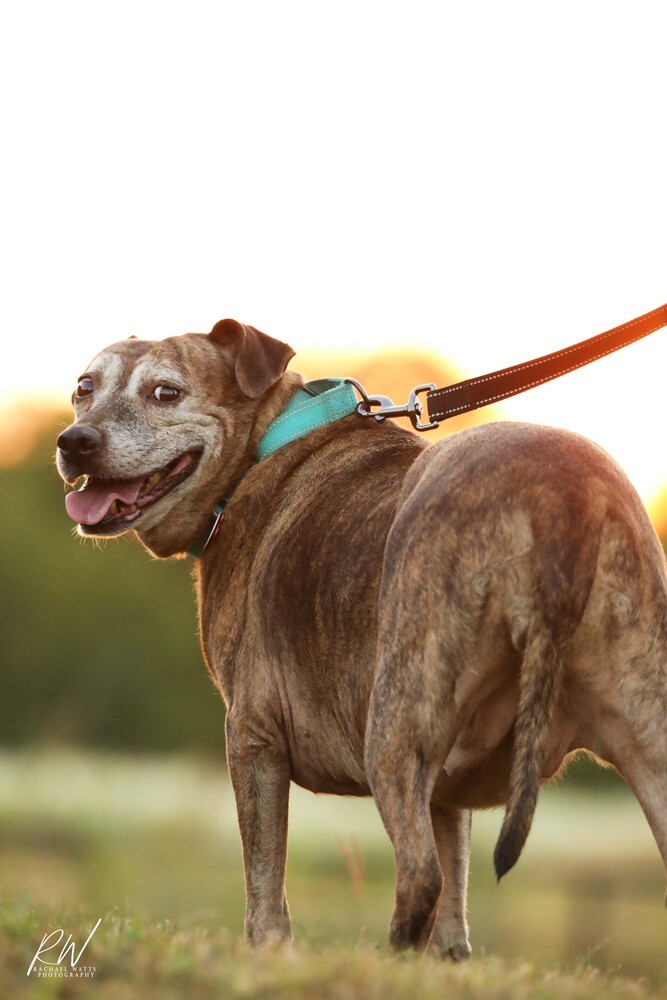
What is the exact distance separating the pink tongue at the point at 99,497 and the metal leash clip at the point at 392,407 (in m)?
1.04

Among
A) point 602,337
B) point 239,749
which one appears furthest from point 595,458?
point 239,749

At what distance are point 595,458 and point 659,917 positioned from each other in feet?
32.5

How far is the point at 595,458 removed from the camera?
4.50 m

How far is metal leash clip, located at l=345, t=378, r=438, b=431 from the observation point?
5.78 meters

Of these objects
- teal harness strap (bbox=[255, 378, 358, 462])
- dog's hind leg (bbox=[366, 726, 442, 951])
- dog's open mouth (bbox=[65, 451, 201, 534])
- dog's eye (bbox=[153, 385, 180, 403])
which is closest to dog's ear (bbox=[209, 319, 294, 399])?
teal harness strap (bbox=[255, 378, 358, 462])

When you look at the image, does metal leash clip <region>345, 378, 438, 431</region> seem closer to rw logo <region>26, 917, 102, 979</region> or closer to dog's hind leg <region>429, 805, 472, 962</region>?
dog's hind leg <region>429, 805, 472, 962</region>

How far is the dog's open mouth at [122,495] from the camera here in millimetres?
6082

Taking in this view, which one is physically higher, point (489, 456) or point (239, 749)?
point (489, 456)

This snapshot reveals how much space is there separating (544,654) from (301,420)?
219 centimetres

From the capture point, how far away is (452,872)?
5605 mm

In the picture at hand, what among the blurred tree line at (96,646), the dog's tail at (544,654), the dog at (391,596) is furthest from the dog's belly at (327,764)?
the blurred tree line at (96,646)

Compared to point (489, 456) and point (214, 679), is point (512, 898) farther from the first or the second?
point (489, 456)

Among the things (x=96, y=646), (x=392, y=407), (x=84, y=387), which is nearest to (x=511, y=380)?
(x=392, y=407)

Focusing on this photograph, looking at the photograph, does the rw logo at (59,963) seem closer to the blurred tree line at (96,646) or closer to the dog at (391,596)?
the dog at (391,596)
